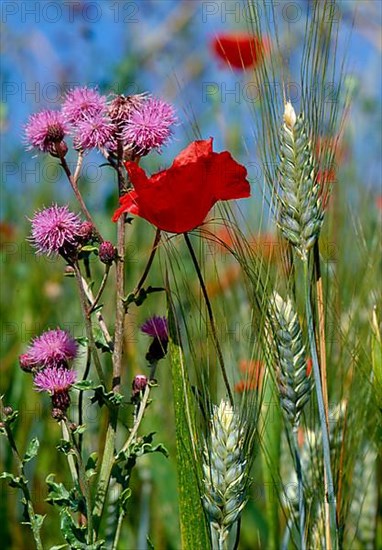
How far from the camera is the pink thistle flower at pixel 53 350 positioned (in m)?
0.49

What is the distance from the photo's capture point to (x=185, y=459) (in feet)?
1.60

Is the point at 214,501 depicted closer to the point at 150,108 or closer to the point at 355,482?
the point at 150,108

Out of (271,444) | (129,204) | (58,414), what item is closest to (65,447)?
(58,414)

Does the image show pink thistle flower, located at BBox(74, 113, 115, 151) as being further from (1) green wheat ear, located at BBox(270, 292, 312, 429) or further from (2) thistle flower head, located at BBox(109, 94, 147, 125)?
(1) green wheat ear, located at BBox(270, 292, 312, 429)

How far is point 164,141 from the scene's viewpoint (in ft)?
1.65

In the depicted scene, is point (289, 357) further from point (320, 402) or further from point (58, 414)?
point (58, 414)

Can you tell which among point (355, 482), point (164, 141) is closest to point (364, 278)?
point (355, 482)

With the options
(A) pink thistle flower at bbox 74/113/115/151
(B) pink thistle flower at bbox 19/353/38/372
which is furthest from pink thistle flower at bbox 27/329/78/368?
(A) pink thistle flower at bbox 74/113/115/151

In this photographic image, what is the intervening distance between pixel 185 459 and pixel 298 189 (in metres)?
0.17

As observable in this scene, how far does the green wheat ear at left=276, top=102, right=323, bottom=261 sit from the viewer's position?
525mm

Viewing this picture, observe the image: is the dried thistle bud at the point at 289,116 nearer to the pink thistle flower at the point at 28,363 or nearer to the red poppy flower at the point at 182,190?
the red poppy flower at the point at 182,190

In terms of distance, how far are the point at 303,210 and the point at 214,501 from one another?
174 mm

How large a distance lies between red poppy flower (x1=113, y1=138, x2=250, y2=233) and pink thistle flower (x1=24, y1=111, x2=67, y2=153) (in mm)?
57

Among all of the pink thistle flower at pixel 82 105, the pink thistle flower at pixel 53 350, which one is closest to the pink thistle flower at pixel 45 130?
the pink thistle flower at pixel 82 105
